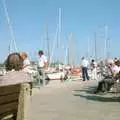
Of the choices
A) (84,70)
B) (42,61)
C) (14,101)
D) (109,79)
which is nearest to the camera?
(14,101)

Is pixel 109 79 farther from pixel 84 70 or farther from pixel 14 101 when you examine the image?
pixel 14 101

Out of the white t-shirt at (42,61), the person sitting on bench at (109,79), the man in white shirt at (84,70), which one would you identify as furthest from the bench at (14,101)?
the man in white shirt at (84,70)

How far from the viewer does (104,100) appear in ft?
51.8

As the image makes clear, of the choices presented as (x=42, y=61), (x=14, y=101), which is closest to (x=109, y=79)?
(x=42, y=61)

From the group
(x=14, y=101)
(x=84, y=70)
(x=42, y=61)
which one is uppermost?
(x=42, y=61)

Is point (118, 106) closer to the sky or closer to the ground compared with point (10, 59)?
closer to the ground

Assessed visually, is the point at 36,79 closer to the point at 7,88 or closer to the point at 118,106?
the point at 118,106

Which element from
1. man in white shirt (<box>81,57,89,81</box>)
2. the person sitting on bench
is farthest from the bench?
man in white shirt (<box>81,57,89,81</box>)

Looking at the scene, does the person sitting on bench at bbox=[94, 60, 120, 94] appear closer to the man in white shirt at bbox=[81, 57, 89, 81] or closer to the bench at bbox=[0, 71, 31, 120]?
the man in white shirt at bbox=[81, 57, 89, 81]

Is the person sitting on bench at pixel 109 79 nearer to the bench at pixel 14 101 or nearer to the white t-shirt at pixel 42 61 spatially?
the white t-shirt at pixel 42 61

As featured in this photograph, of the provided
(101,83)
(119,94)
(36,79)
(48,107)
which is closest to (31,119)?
(48,107)

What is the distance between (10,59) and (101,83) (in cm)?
1259

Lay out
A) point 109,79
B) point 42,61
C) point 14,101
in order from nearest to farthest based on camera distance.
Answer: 1. point 14,101
2. point 109,79
3. point 42,61

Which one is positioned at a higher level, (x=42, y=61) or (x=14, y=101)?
(x=42, y=61)
